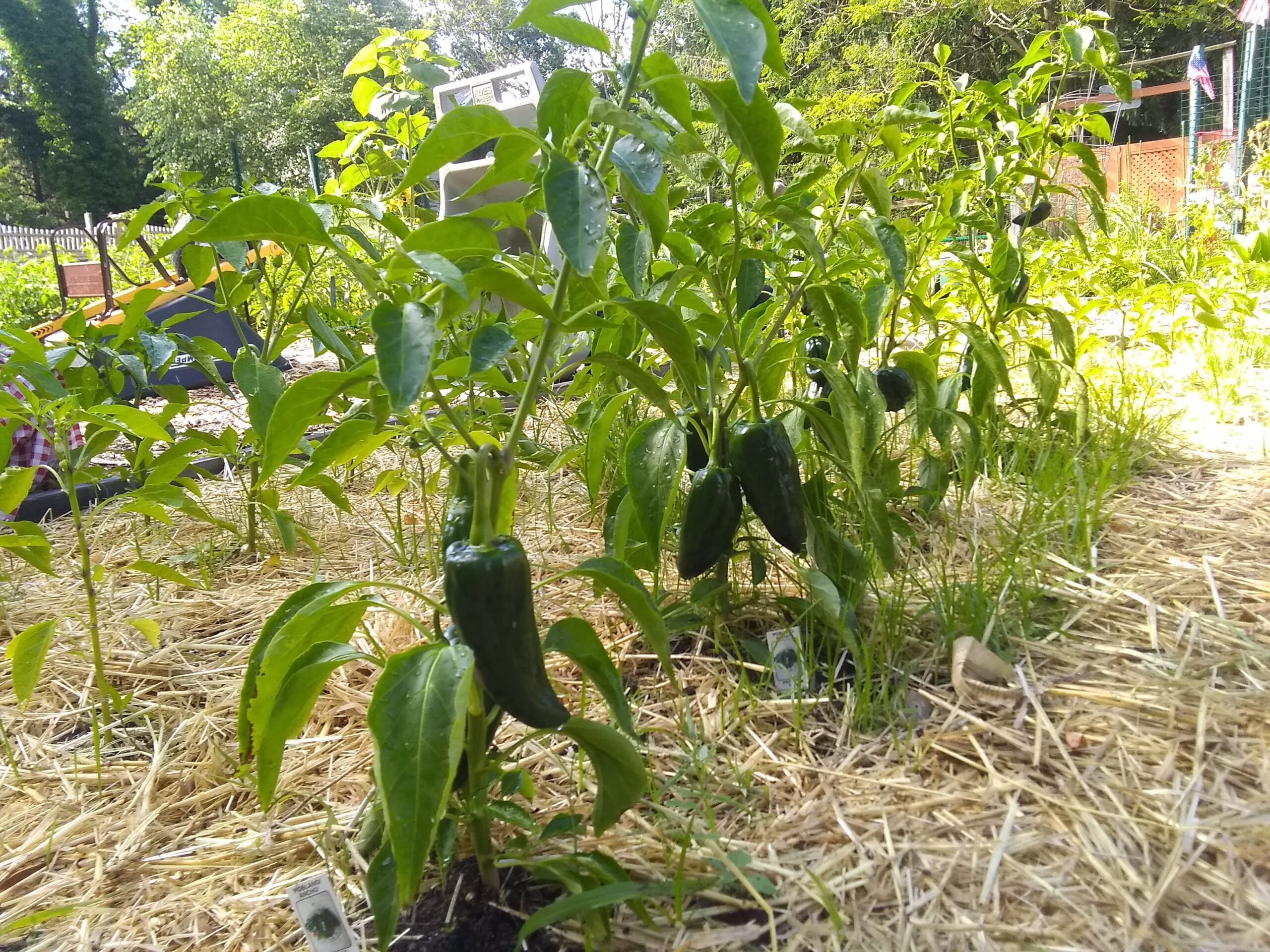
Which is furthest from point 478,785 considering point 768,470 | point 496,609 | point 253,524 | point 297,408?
point 253,524

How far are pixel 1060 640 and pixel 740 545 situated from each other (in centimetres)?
49

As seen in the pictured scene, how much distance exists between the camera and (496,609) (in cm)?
60

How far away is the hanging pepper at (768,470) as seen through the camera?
3.15 feet

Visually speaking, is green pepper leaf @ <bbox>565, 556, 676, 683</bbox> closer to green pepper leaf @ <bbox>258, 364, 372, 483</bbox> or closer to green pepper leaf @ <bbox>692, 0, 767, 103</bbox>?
green pepper leaf @ <bbox>258, 364, 372, 483</bbox>

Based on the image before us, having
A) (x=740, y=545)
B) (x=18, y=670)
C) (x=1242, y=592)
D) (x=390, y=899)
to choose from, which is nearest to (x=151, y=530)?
(x=18, y=670)

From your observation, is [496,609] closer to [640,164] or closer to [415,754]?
[415,754]

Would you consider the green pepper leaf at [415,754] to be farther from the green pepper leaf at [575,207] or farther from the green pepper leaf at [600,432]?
the green pepper leaf at [600,432]

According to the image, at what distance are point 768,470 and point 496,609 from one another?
0.45 meters

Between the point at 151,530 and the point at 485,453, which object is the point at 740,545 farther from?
the point at 151,530

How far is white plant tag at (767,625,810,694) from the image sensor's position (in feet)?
3.52

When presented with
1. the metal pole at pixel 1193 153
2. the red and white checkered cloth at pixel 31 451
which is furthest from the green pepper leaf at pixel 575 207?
the metal pole at pixel 1193 153

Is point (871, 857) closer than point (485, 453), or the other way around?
point (485, 453)

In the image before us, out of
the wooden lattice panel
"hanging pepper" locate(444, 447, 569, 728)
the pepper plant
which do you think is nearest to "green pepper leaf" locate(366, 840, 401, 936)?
the pepper plant

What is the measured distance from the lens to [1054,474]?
4.98 ft
